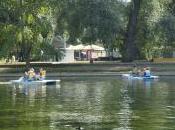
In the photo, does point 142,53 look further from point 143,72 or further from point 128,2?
point 143,72

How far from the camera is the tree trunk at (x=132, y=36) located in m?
78.9

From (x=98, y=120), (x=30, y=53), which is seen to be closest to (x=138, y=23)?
(x=30, y=53)

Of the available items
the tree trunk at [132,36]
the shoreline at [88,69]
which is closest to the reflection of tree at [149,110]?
the shoreline at [88,69]

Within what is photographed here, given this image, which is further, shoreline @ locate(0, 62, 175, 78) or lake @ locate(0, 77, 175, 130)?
shoreline @ locate(0, 62, 175, 78)

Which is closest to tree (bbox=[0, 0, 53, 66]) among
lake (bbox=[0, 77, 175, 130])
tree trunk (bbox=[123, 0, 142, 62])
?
tree trunk (bbox=[123, 0, 142, 62])

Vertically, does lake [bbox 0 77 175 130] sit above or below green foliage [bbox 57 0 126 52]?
below

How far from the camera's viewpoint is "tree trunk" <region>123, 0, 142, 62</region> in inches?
3105

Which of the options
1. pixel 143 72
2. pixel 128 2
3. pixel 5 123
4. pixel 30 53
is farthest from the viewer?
pixel 128 2

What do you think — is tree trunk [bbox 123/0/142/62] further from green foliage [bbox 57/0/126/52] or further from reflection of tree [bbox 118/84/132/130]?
reflection of tree [bbox 118/84/132/130]

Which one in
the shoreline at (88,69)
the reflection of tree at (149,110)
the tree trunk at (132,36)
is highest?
the tree trunk at (132,36)

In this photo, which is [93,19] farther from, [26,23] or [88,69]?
[26,23]

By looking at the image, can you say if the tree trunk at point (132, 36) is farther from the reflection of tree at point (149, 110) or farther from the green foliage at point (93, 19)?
the reflection of tree at point (149, 110)

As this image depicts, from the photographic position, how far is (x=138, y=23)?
80.1 metres

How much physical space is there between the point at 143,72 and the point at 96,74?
8.85 m
